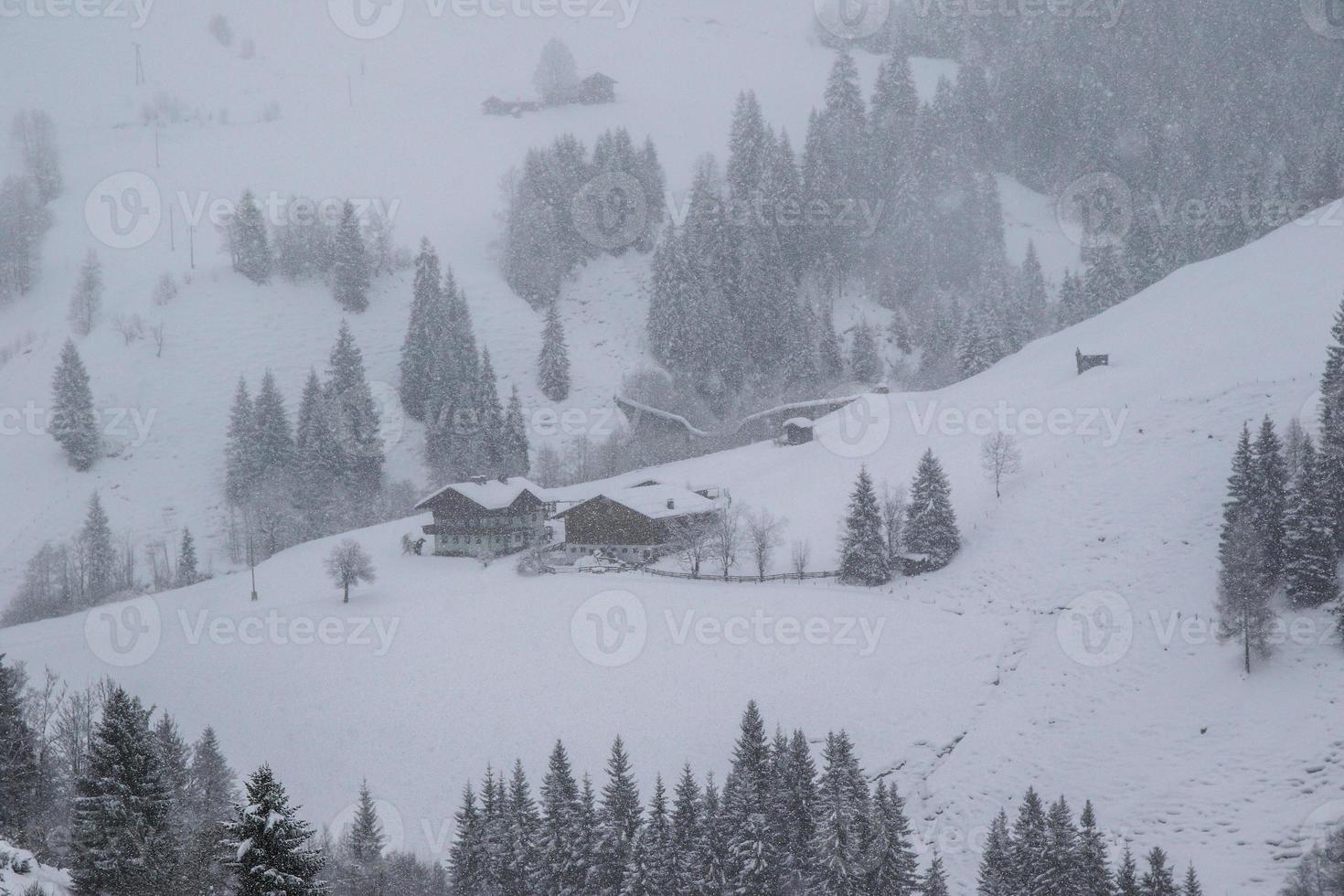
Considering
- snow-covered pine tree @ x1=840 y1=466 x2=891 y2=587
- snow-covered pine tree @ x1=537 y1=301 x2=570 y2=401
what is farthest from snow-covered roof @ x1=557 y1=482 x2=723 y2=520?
snow-covered pine tree @ x1=537 y1=301 x2=570 y2=401

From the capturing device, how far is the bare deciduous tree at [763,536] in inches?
1890

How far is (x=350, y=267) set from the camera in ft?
284

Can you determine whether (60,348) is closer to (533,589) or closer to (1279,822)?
(533,589)

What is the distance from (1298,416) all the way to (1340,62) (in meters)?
110

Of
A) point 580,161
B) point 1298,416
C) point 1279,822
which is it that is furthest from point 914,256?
point 1279,822

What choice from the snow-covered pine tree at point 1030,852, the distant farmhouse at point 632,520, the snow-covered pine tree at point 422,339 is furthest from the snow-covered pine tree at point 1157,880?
the snow-covered pine tree at point 422,339

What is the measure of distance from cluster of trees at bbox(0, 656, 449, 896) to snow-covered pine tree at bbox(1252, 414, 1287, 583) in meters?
33.7

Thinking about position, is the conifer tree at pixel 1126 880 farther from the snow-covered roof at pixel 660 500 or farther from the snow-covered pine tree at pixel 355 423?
the snow-covered pine tree at pixel 355 423

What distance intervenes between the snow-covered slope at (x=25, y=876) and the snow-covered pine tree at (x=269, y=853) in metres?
8.00

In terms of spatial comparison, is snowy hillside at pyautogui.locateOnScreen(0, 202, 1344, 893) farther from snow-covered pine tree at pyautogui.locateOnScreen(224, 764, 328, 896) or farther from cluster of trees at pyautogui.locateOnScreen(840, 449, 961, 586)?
snow-covered pine tree at pyautogui.locateOnScreen(224, 764, 328, 896)

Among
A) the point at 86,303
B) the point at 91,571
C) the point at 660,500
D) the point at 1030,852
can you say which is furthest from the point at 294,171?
the point at 1030,852

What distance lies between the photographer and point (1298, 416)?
41.4 meters

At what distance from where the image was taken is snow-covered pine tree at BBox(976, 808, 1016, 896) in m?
25.0

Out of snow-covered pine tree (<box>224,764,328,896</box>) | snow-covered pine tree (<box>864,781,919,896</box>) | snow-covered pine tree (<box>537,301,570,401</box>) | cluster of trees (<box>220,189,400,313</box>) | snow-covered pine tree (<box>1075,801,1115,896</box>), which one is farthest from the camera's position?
cluster of trees (<box>220,189,400,313</box>)
